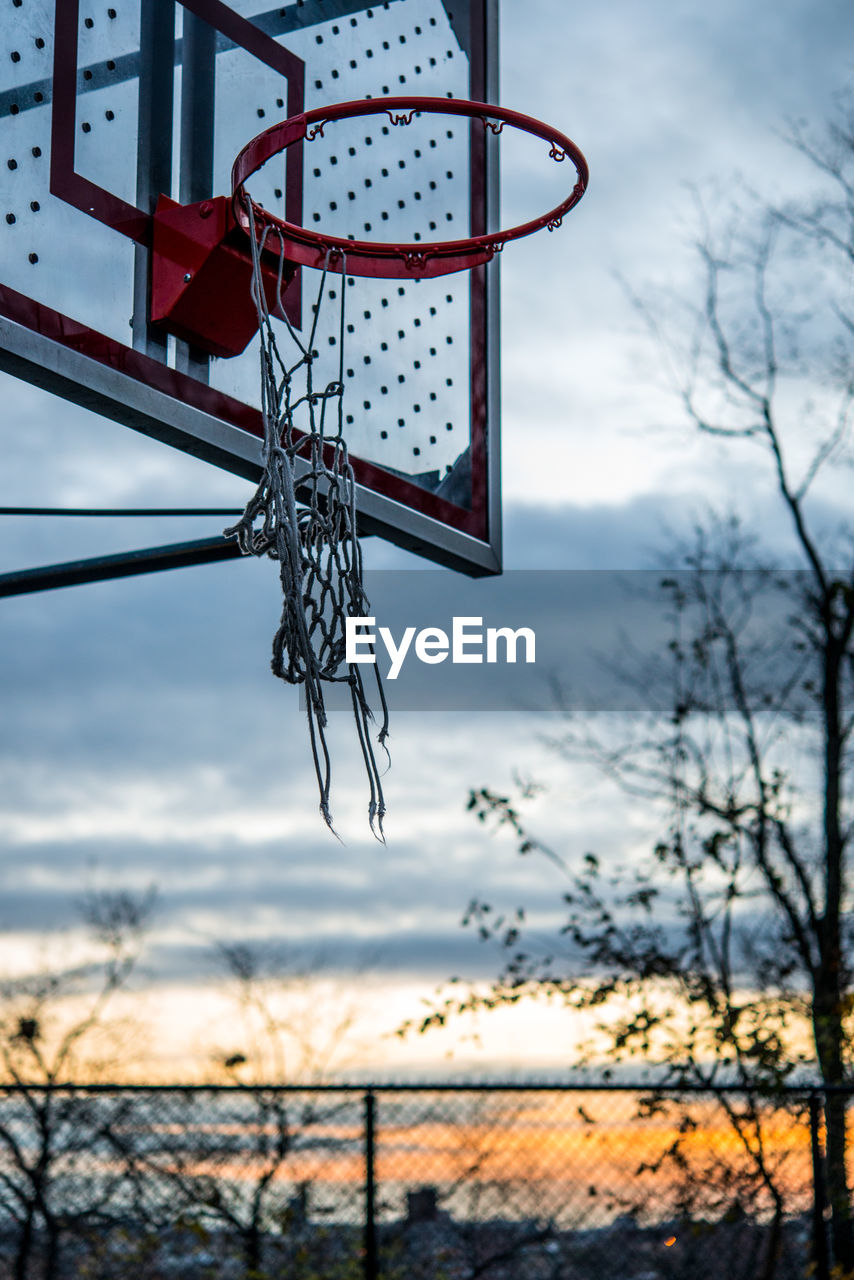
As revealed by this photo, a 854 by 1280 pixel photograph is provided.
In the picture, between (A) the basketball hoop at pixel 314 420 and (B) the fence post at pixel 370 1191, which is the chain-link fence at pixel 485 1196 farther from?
(A) the basketball hoop at pixel 314 420

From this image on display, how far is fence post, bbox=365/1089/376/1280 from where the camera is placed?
5.61m

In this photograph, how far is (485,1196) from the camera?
6.16 meters

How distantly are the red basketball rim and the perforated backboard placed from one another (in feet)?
0.25

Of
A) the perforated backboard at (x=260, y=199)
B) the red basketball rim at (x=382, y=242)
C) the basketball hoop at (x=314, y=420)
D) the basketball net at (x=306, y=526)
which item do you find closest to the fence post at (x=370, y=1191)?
the perforated backboard at (x=260, y=199)

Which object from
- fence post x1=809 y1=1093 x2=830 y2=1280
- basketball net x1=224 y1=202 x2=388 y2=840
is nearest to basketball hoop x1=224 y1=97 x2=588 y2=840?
basketball net x1=224 y1=202 x2=388 y2=840

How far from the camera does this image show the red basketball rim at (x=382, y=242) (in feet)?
9.39

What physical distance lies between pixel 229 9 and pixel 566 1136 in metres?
4.62

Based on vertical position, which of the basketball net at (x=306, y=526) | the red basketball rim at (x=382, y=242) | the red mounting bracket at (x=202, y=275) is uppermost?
the red basketball rim at (x=382, y=242)

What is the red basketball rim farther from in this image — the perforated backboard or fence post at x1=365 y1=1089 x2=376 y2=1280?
fence post at x1=365 y1=1089 x2=376 y2=1280

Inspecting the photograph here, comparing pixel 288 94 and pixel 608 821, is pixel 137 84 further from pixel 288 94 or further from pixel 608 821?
pixel 608 821

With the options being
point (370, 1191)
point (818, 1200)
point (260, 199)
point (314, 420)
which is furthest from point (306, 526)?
point (818, 1200)

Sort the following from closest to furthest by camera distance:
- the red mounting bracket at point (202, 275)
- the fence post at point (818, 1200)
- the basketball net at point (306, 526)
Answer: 1. the basketball net at point (306, 526)
2. the red mounting bracket at point (202, 275)
3. the fence post at point (818, 1200)

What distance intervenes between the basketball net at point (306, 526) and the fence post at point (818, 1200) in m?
3.74

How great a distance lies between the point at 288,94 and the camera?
126 inches
